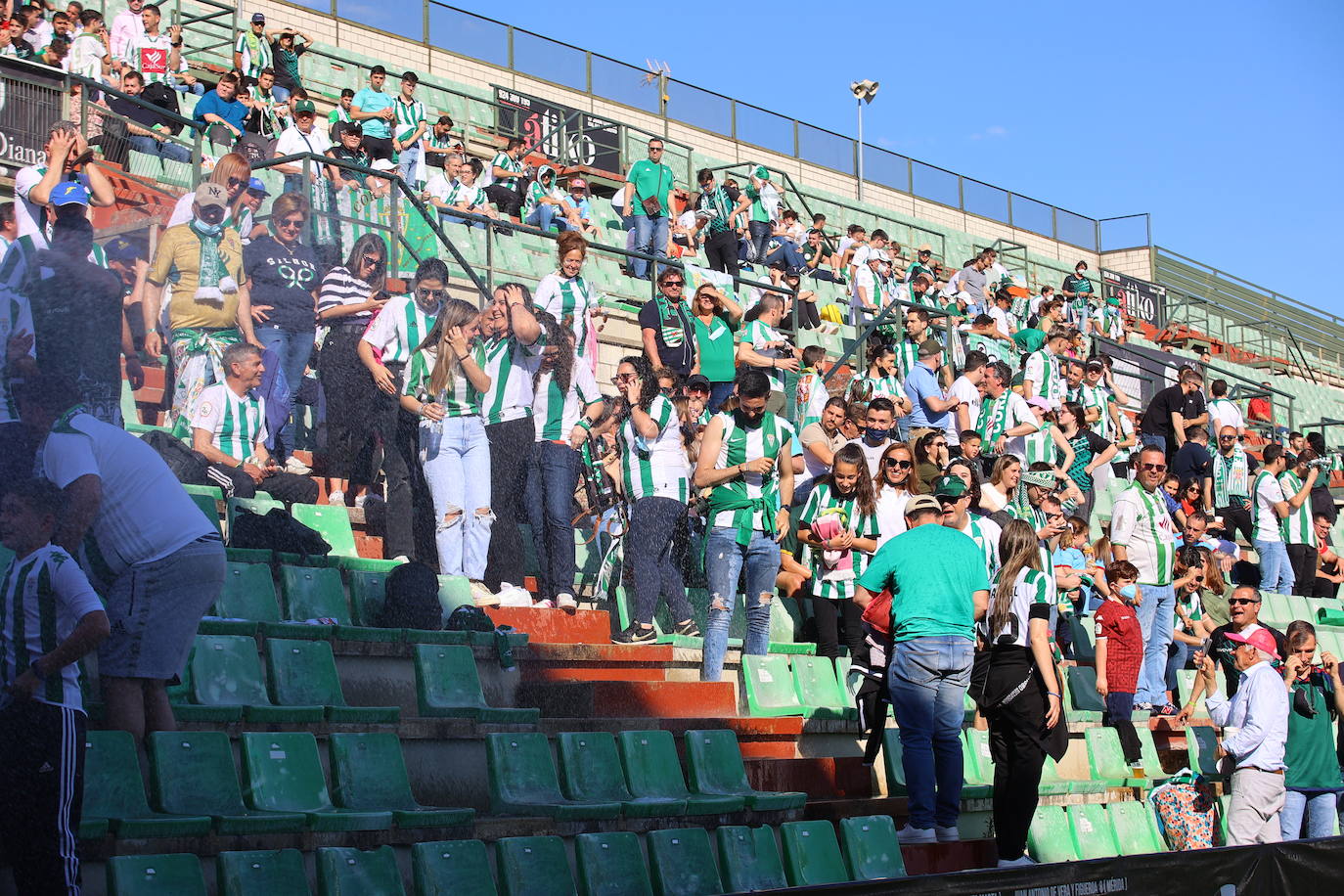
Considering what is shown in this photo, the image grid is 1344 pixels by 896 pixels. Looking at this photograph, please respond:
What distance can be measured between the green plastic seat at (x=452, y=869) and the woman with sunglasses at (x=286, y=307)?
148 inches

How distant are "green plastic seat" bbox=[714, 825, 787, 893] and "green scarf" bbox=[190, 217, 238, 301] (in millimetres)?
4188

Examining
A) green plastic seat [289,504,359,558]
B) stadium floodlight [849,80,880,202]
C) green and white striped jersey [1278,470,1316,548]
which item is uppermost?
stadium floodlight [849,80,880,202]

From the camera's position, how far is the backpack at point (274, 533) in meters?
7.55

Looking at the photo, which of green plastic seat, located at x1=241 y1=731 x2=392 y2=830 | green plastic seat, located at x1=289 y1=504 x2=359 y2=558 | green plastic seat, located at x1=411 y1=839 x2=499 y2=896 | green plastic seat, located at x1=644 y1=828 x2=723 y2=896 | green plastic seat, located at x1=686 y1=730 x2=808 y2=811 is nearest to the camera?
green plastic seat, located at x1=411 y1=839 x2=499 y2=896

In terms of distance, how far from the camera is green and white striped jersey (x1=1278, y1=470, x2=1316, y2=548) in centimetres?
1496

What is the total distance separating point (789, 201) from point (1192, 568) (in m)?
14.4

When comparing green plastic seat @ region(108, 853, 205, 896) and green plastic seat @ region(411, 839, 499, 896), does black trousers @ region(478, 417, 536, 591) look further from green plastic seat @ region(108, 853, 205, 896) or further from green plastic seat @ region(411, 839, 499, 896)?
green plastic seat @ region(108, 853, 205, 896)

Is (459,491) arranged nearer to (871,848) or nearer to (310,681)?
(310,681)

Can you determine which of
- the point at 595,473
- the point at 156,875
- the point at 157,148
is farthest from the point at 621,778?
the point at 157,148

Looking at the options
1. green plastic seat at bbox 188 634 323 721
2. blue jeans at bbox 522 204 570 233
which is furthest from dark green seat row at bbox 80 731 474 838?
blue jeans at bbox 522 204 570 233

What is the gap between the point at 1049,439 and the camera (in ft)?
43.9

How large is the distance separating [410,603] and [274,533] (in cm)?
75

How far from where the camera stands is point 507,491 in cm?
885

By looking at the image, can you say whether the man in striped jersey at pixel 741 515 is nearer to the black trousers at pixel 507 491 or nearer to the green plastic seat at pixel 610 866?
the black trousers at pixel 507 491
